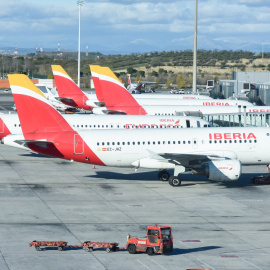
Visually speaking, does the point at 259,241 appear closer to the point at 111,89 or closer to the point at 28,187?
the point at 28,187

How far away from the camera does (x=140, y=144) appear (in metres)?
50.4

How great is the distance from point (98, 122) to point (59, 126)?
14.0 metres

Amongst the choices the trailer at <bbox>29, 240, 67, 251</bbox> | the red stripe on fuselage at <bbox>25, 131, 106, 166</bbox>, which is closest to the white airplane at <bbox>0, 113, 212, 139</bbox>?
the red stripe on fuselage at <bbox>25, 131, 106, 166</bbox>

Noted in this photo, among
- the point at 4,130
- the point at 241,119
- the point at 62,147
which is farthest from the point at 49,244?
the point at 241,119

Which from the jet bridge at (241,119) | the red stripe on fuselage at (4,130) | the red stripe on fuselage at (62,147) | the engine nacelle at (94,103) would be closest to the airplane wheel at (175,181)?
the red stripe on fuselage at (62,147)

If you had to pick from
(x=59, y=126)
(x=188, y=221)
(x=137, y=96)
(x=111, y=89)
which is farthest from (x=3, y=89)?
(x=188, y=221)

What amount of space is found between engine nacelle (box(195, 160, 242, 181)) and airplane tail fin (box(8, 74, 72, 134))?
1188 cm

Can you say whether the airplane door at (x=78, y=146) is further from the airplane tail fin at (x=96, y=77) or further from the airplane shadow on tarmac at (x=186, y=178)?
the airplane tail fin at (x=96, y=77)

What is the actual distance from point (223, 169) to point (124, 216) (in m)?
11.1

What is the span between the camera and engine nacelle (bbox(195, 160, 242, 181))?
4806cm

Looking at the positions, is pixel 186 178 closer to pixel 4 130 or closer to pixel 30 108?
pixel 30 108

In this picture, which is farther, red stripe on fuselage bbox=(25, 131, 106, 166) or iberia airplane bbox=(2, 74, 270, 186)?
red stripe on fuselage bbox=(25, 131, 106, 166)

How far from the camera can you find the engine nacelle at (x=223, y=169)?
48.1 metres

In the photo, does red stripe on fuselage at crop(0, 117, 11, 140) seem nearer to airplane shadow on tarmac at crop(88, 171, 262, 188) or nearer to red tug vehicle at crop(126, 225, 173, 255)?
airplane shadow on tarmac at crop(88, 171, 262, 188)
